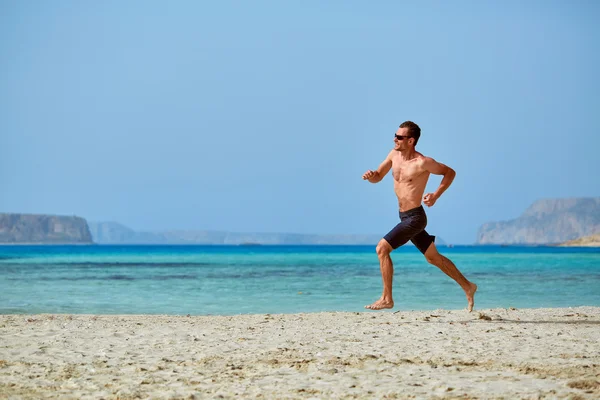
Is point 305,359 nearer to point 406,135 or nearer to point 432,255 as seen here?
point 432,255

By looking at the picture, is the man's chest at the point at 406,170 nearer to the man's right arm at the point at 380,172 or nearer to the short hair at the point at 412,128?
the man's right arm at the point at 380,172

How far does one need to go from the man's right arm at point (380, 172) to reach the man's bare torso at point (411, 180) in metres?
0.20

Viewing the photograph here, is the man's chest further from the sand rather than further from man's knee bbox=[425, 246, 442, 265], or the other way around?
the sand

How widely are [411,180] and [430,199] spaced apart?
320mm

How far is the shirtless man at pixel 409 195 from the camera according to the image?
861 cm

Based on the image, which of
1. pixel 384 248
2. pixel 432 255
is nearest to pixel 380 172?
pixel 384 248

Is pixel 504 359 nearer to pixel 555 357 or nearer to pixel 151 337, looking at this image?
pixel 555 357

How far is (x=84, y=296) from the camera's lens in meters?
18.6

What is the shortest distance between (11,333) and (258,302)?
8.95 metres

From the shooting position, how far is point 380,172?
9.08 m

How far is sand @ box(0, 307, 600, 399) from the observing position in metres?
5.35

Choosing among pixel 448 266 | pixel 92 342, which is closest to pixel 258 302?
pixel 448 266

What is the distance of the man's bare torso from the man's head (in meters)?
0.17

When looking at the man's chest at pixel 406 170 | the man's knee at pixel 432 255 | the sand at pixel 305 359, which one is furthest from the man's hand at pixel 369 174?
the sand at pixel 305 359
